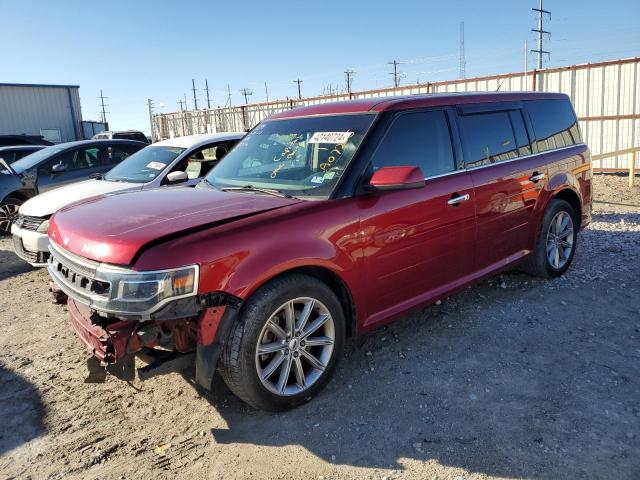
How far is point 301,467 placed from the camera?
275cm

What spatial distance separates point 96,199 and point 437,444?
2974 mm

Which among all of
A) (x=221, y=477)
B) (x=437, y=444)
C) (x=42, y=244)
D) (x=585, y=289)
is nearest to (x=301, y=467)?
(x=221, y=477)

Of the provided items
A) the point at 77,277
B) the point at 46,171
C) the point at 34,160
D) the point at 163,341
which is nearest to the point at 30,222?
the point at 46,171

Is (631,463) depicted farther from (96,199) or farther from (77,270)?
(96,199)

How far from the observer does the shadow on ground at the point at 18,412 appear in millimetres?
3119

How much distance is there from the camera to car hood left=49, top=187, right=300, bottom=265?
281cm

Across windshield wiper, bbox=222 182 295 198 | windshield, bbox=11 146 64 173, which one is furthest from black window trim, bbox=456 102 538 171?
windshield, bbox=11 146 64 173

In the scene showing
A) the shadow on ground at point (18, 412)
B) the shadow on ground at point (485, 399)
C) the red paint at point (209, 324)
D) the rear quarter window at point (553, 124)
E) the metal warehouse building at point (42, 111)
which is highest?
the metal warehouse building at point (42, 111)

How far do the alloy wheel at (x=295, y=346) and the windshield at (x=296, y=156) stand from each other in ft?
2.59

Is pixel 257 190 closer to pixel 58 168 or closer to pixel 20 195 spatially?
pixel 58 168

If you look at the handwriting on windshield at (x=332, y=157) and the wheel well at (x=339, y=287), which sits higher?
the handwriting on windshield at (x=332, y=157)

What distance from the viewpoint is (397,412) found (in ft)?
10.5

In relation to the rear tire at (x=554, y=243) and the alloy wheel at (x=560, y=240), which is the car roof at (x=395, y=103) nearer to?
the rear tire at (x=554, y=243)

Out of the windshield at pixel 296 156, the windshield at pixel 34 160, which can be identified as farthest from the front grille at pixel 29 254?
the windshield at pixel 296 156
